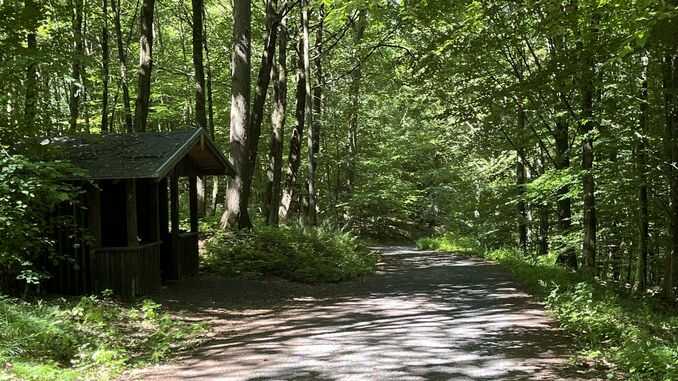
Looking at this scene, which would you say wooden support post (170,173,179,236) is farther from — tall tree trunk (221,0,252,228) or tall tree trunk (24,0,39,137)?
tall tree trunk (24,0,39,137)

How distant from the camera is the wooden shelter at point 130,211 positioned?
1104 centimetres

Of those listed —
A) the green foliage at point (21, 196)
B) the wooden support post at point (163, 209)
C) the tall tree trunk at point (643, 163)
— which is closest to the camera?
the green foliage at point (21, 196)

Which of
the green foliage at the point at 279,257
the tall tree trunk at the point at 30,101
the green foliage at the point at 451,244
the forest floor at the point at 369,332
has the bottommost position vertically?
the forest floor at the point at 369,332

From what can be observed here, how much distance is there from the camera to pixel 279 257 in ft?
49.0

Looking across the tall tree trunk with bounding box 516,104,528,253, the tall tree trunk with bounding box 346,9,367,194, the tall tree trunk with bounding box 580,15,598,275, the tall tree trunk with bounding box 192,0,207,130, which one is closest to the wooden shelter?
the tall tree trunk with bounding box 192,0,207,130

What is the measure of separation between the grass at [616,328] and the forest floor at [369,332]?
Answer: 0.29 metres

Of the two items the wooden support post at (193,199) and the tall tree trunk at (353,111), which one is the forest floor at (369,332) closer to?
the wooden support post at (193,199)

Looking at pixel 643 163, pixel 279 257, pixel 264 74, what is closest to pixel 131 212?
pixel 279 257

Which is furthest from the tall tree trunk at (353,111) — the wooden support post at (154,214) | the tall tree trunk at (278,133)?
the wooden support post at (154,214)

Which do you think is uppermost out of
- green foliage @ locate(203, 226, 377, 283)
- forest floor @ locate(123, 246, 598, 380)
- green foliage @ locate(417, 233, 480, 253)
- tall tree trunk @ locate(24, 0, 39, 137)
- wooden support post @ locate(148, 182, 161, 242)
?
tall tree trunk @ locate(24, 0, 39, 137)

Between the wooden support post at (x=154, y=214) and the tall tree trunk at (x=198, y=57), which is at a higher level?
the tall tree trunk at (x=198, y=57)

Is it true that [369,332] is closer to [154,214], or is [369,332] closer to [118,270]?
[118,270]

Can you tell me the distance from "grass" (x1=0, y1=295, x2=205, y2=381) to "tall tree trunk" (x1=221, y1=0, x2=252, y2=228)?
6497 millimetres

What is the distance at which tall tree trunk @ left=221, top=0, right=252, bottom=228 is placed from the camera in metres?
15.9
